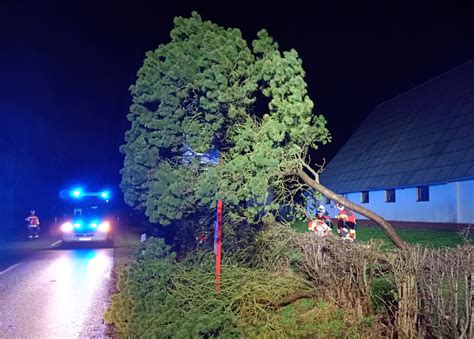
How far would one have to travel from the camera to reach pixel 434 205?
2366 cm

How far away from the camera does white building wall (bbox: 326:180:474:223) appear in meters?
21.7

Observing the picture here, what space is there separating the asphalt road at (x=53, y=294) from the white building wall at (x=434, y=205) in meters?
13.6

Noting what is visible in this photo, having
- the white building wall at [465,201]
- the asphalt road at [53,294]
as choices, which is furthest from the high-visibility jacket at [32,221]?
the white building wall at [465,201]

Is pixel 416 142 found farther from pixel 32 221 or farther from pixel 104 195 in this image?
pixel 32 221

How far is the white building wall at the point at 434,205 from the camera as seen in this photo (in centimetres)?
2170

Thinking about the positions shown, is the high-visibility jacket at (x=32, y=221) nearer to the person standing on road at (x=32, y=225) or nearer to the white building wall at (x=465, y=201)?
the person standing on road at (x=32, y=225)

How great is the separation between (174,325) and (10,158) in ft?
118

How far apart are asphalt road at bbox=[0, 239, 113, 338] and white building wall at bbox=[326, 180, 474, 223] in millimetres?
13586

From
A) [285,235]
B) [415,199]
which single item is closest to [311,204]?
[285,235]

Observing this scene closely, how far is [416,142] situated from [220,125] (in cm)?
2074

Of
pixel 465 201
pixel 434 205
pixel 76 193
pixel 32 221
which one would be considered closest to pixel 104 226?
pixel 76 193

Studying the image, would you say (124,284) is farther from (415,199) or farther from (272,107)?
(415,199)

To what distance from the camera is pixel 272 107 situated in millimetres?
8008

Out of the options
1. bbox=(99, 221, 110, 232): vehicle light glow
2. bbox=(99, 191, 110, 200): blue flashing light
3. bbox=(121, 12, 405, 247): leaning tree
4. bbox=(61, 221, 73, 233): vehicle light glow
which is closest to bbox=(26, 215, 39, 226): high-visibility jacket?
bbox=(99, 191, 110, 200): blue flashing light
